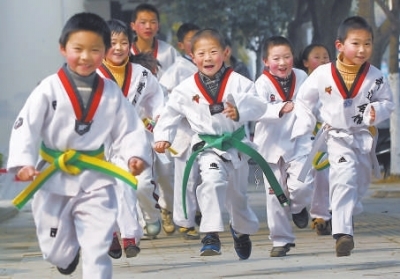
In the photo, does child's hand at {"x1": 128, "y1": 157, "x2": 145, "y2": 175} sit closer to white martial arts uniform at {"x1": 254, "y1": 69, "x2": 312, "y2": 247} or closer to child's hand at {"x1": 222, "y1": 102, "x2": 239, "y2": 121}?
child's hand at {"x1": 222, "y1": 102, "x2": 239, "y2": 121}

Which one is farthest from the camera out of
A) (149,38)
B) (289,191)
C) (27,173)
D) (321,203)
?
(149,38)

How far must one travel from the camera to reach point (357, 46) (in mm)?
9805

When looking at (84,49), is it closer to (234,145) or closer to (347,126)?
(234,145)

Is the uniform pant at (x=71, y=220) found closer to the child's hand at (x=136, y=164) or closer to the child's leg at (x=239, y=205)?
the child's hand at (x=136, y=164)

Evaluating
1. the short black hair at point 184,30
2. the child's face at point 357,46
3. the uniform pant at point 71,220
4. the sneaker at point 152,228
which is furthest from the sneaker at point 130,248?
the short black hair at point 184,30

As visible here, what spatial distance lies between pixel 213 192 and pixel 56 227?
2.31m

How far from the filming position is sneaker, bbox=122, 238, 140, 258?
10055mm

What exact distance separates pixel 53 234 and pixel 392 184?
12.2 m

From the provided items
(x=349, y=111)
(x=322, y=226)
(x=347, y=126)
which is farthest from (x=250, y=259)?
(x=322, y=226)

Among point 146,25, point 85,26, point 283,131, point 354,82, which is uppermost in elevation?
point 85,26

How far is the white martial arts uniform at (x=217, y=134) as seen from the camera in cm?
974

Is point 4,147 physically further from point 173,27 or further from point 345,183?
point 173,27

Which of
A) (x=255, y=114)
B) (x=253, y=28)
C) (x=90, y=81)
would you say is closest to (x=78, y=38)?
(x=90, y=81)

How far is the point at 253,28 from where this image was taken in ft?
110
